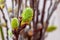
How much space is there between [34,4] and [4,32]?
239 mm

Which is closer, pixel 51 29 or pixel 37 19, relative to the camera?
pixel 37 19

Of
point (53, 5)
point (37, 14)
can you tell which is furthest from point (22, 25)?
point (53, 5)

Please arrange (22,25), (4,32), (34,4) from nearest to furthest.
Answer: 1. (22,25)
2. (34,4)
3. (4,32)

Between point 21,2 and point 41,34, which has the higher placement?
point 21,2

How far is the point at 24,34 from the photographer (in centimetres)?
55

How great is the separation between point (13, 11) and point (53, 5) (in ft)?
0.62

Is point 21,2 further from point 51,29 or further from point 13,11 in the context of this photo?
point 51,29

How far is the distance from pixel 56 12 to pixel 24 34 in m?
0.25

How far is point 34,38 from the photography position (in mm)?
547

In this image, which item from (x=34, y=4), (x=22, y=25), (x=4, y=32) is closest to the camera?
(x=22, y=25)

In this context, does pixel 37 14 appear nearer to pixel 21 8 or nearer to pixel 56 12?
pixel 21 8

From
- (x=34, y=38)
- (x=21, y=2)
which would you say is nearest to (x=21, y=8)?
(x=21, y=2)

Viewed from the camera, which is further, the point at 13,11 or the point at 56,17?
the point at 56,17

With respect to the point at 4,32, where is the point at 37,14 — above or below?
above
